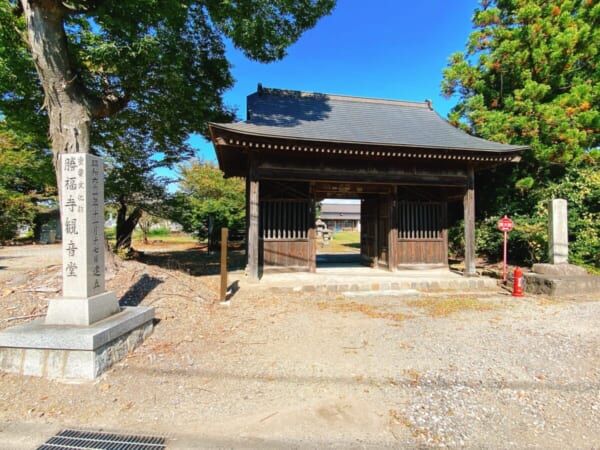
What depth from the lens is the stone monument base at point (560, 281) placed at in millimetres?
6730

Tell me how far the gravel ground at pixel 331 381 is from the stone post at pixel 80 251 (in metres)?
0.70

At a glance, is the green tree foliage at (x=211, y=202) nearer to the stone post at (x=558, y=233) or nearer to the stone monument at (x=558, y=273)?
the stone monument at (x=558, y=273)

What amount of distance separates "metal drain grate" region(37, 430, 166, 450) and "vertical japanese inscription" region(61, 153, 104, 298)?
62.9 inches

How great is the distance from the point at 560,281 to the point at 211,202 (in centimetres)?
1643

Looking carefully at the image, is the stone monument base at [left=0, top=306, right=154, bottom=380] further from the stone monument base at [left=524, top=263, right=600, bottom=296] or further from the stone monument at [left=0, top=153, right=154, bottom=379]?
the stone monument base at [left=524, top=263, right=600, bottom=296]

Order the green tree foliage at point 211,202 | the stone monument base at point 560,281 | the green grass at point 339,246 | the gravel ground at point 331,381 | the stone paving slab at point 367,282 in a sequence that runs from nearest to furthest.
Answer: the gravel ground at point 331,381 → the stone monument base at point 560,281 → the stone paving slab at point 367,282 → the green tree foliage at point 211,202 → the green grass at point 339,246

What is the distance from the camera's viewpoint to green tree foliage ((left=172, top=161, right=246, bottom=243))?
17.7 meters

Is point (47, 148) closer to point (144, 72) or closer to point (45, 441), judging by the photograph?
point (144, 72)

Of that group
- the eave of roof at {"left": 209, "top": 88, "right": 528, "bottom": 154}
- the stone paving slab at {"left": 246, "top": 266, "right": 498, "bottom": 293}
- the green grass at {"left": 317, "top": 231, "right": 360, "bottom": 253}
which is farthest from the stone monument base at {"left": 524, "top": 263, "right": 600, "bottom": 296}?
the green grass at {"left": 317, "top": 231, "right": 360, "bottom": 253}

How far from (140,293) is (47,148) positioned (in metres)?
7.29

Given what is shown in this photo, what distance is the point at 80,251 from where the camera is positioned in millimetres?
3496

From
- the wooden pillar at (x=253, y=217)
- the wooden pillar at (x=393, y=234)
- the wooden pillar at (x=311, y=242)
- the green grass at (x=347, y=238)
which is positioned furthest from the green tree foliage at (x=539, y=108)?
the green grass at (x=347, y=238)

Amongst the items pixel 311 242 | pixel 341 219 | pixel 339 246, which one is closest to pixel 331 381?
pixel 311 242

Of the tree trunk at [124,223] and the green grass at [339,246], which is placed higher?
the tree trunk at [124,223]
